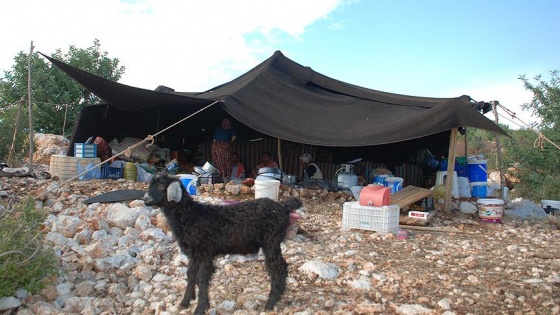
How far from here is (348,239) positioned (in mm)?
5441

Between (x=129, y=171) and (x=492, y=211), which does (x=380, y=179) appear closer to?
(x=492, y=211)

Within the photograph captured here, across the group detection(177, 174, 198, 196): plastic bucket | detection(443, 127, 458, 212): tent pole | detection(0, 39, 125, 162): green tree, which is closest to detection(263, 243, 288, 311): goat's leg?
detection(177, 174, 198, 196): plastic bucket

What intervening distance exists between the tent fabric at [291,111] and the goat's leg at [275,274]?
4076mm

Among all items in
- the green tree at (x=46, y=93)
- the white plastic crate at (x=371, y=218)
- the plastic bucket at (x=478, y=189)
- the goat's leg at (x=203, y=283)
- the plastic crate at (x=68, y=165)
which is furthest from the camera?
the green tree at (x=46, y=93)

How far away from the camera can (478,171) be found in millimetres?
8945

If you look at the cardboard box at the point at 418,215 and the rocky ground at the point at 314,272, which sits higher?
the cardboard box at the point at 418,215

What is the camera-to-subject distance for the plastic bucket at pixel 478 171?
8.91 m

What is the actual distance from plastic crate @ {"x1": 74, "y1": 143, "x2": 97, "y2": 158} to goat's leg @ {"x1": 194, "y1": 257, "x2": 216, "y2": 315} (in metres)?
6.17

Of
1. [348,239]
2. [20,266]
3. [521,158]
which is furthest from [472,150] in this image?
[20,266]

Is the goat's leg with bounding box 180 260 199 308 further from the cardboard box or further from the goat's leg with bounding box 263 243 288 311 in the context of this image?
the cardboard box

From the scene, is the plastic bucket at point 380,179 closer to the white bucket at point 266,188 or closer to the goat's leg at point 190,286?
the white bucket at point 266,188

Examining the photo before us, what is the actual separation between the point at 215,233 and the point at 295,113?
19.3ft

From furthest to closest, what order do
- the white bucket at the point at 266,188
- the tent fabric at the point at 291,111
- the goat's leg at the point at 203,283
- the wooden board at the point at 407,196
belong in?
1. the tent fabric at the point at 291,111
2. the white bucket at the point at 266,188
3. the wooden board at the point at 407,196
4. the goat's leg at the point at 203,283

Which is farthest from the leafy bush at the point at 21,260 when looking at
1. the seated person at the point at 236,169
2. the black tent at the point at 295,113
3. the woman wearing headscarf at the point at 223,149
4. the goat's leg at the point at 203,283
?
the seated person at the point at 236,169
